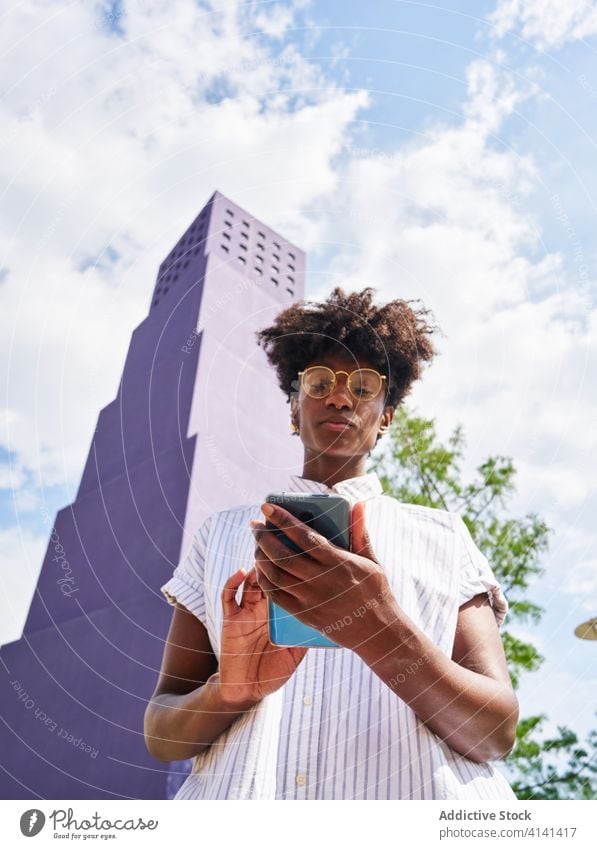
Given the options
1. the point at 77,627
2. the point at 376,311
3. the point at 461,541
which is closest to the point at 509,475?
the point at 77,627

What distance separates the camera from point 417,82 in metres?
1.80

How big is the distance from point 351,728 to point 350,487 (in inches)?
19.3

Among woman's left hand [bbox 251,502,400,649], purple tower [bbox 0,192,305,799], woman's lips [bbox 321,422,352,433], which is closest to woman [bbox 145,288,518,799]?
woman's left hand [bbox 251,502,400,649]

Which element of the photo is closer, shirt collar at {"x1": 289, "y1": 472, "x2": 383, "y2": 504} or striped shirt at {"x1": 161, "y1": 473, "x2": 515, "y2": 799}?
striped shirt at {"x1": 161, "y1": 473, "x2": 515, "y2": 799}

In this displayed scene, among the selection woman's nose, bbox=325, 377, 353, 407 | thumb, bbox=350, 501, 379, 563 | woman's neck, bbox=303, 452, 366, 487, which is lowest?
thumb, bbox=350, 501, 379, 563

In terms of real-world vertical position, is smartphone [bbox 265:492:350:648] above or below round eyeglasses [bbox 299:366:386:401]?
below

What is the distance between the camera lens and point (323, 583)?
2.76 feet

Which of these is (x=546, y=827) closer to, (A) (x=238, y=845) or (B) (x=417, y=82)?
(A) (x=238, y=845)

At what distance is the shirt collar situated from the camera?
1321 mm

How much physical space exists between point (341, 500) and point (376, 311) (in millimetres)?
880

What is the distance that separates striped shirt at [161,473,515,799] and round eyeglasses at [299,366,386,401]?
1.21 ft

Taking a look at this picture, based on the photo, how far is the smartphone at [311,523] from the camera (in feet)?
2.91

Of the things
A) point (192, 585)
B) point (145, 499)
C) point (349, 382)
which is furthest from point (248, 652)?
point (145, 499)

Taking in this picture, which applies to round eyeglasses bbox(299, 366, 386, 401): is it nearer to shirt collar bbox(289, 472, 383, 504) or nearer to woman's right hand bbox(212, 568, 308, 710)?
shirt collar bbox(289, 472, 383, 504)
